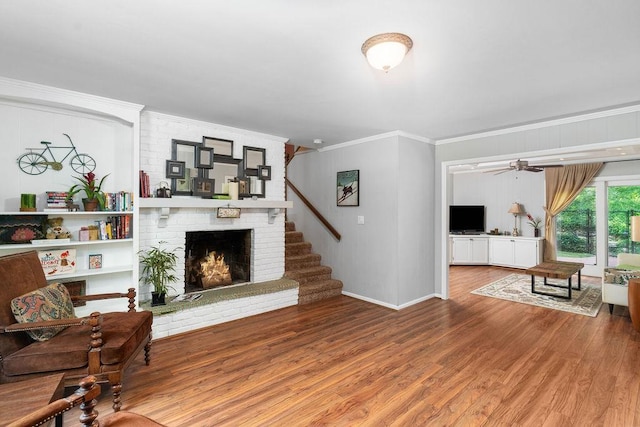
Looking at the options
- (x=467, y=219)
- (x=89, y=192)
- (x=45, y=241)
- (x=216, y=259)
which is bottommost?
(x=216, y=259)

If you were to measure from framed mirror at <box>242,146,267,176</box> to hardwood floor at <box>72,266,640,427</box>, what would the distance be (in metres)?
2.02

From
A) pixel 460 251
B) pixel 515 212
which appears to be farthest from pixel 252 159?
pixel 515 212

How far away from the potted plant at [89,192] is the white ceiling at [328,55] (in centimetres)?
88

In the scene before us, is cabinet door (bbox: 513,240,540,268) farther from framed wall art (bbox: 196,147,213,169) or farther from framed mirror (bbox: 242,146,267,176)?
framed wall art (bbox: 196,147,213,169)

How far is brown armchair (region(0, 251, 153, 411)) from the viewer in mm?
2004

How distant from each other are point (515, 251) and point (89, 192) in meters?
8.08

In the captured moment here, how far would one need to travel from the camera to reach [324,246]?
216 inches

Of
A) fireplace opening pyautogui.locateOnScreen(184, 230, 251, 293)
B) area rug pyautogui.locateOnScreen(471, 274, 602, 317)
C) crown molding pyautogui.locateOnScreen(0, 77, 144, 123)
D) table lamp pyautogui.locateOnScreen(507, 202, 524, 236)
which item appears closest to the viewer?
crown molding pyautogui.locateOnScreen(0, 77, 144, 123)

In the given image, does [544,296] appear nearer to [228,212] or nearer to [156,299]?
[228,212]

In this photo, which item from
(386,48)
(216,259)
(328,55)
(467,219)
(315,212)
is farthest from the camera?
(467,219)

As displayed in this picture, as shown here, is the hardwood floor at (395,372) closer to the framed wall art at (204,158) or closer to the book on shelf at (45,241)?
the book on shelf at (45,241)

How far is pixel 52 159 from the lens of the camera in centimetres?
316

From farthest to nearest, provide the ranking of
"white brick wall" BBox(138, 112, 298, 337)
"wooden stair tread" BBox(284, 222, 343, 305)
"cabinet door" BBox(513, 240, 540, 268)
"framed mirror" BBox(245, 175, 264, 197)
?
"cabinet door" BBox(513, 240, 540, 268), "wooden stair tread" BBox(284, 222, 343, 305), "framed mirror" BBox(245, 175, 264, 197), "white brick wall" BBox(138, 112, 298, 337)

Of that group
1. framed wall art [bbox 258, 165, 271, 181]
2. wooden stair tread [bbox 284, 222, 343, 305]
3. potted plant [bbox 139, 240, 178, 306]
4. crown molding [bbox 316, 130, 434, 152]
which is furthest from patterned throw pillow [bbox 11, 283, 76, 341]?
crown molding [bbox 316, 130, 434, 152]
